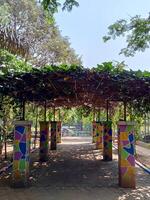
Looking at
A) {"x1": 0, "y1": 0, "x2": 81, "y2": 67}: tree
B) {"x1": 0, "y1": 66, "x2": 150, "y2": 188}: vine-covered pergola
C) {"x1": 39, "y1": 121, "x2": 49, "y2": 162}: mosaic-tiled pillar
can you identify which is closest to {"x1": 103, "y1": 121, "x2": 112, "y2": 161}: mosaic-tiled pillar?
{"x1": 39, "y1": 121, "x2": 49, "y2": 162}: mosaic-tiled pillar

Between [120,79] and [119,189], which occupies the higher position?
[120,79]

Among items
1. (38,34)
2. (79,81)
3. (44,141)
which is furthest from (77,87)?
(38,34)

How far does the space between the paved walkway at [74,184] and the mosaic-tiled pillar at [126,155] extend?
0.27 meters

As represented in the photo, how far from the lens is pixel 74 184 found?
905cm

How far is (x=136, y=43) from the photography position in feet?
49.3

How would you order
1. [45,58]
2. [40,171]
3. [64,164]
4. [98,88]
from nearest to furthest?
[98,88] < [40,171] < [64,164] < [45,58]

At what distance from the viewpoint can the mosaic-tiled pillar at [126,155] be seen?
28.7 feet

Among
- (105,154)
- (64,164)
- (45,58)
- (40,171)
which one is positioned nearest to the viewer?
(40,171)

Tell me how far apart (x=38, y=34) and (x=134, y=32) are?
8.92 metres

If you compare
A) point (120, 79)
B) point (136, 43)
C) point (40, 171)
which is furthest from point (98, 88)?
point (136, 43)

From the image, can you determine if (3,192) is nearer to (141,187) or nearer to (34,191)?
(34,191)

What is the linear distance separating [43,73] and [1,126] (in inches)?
204

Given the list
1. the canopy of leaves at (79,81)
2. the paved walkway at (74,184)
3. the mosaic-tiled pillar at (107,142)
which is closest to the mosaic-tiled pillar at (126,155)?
the paved walkway at (74,184)

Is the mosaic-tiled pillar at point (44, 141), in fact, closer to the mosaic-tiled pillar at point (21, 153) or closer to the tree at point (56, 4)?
the mosaic-tiled pillar at point (21, 153)
